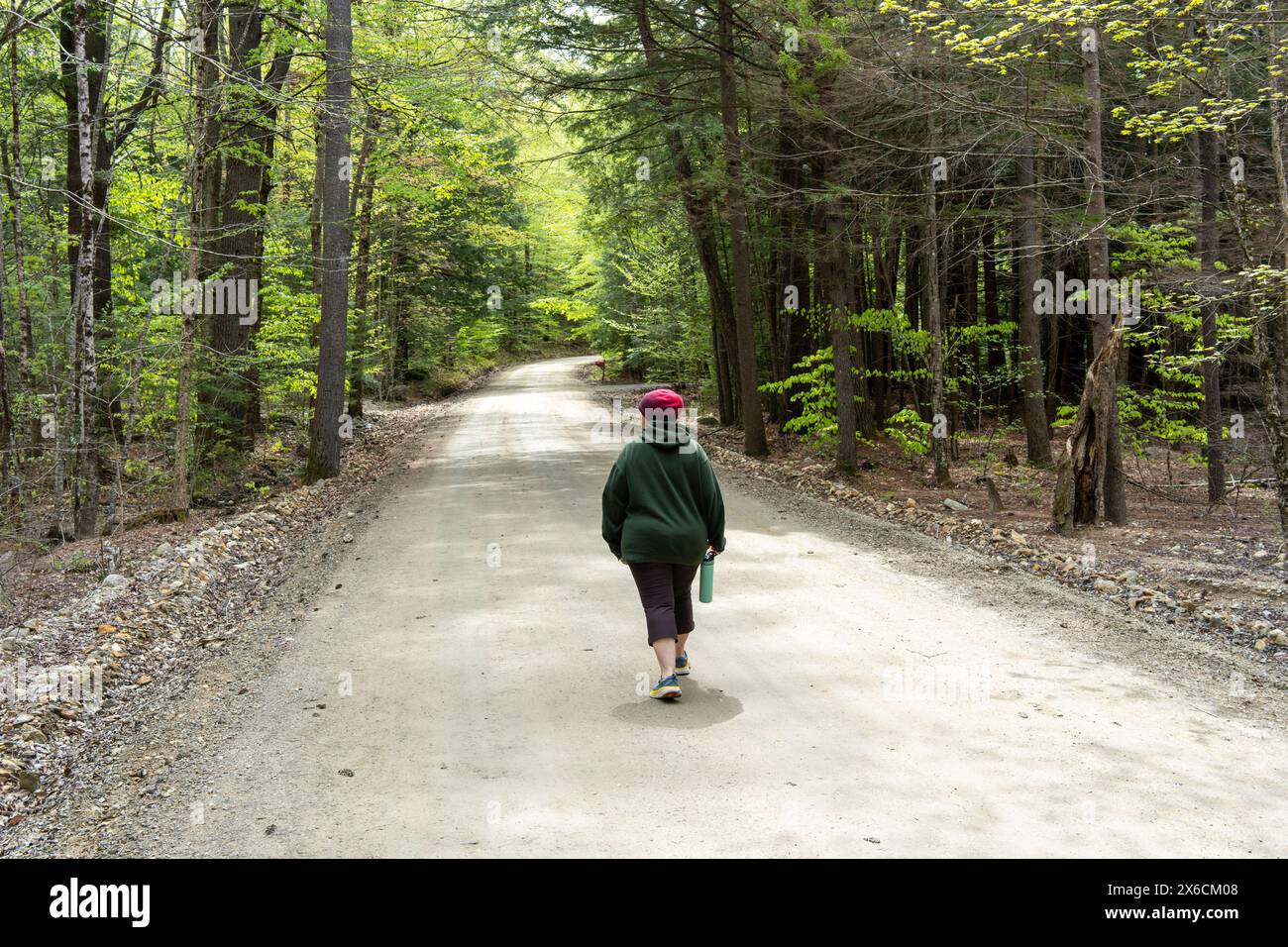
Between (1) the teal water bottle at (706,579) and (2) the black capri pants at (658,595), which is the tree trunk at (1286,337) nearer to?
(1) the teal water bottle at (706,579)

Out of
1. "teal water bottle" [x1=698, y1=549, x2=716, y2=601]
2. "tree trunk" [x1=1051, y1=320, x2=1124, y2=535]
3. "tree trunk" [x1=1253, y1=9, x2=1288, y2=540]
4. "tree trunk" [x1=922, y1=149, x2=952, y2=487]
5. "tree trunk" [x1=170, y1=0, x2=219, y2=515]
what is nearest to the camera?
"teal water bottle" [x1=698, y1=549, x2=716, y2=601]

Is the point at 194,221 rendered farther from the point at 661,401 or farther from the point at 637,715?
the point at 637,715

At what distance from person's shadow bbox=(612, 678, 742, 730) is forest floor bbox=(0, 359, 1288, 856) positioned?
0.08ft

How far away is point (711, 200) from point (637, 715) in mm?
14451

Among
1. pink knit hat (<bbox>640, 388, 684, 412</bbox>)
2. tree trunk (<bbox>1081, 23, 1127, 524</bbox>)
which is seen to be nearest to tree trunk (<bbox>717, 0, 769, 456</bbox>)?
tree trunk (<bbox>1081, 23, 1127, 524</bbox>)

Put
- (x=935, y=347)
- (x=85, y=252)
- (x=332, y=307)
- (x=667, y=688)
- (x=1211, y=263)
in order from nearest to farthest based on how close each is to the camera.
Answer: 1. (x=667, y=688)
2. (x=85, y=252)
3. (x=1211, y=263)
4. (x=935, y=347)
5. (x=332, y=307)

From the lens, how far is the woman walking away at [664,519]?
6137 mm

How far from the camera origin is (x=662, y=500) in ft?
20.4

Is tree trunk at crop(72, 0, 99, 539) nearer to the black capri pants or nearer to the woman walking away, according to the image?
the woman walking away

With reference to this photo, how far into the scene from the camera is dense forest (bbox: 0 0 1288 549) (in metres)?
11.1

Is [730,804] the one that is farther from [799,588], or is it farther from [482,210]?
[482,210]

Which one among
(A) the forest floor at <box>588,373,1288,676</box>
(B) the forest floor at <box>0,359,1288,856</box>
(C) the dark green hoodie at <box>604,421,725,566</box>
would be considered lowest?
(B) the forest floor at <box>0,359,1288,856</box>
